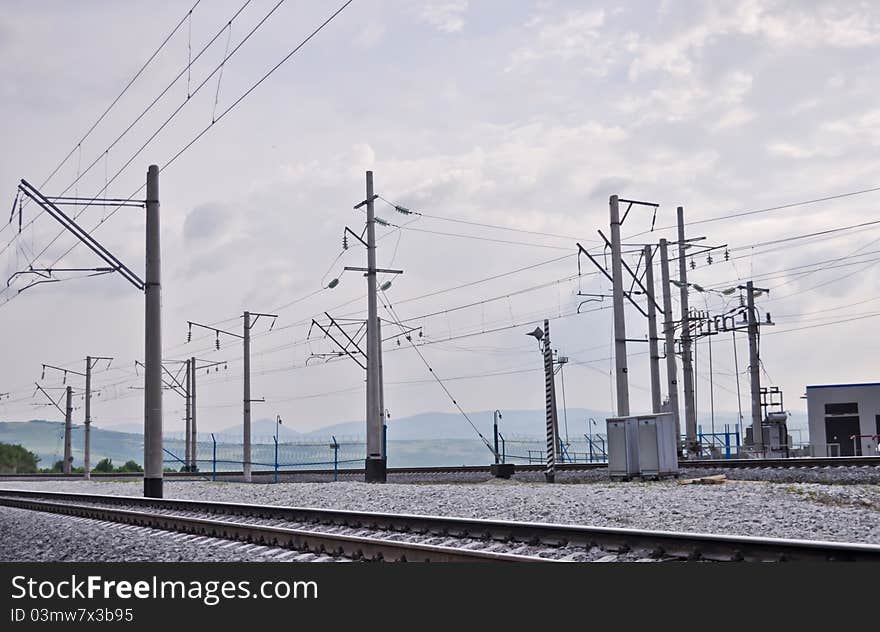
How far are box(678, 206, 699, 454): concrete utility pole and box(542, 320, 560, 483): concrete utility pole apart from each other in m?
15.5

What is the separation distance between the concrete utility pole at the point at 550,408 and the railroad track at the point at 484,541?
14.0 metres

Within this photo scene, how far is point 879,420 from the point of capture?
50.8m

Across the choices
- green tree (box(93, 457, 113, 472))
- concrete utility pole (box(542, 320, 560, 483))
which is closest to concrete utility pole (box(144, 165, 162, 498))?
concrete utility pole (box(542, 320, 560, 483))

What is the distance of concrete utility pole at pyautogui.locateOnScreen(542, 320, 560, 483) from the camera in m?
32.4

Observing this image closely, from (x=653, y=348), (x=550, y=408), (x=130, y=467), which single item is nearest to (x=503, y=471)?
(x=550, y=408)

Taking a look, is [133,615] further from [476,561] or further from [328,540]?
[328,540]

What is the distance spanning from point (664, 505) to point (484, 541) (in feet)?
19.8

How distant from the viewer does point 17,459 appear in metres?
110

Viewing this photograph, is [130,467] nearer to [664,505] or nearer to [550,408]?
→ [550,408]

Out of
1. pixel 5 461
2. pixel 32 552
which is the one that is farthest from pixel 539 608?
pixel 5 461

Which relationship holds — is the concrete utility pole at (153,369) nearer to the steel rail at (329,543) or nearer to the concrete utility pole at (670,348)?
the steel rail at (329,543)

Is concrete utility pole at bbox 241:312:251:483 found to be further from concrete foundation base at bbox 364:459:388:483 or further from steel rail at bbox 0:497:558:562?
steel rail at bbox 0:497:558:562

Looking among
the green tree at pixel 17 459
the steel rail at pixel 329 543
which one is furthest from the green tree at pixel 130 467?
the steel rail at pixel 329 543

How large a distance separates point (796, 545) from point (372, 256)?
29901 millimetres
